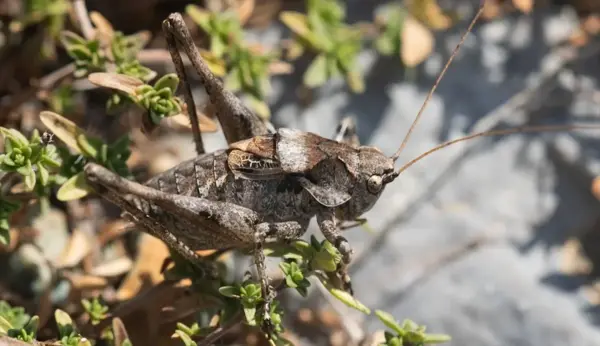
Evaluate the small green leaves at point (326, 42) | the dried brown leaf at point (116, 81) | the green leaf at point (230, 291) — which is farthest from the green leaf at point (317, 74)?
the green leaf at point (230, 291)

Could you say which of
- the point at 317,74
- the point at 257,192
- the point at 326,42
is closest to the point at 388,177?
the point at 257,192

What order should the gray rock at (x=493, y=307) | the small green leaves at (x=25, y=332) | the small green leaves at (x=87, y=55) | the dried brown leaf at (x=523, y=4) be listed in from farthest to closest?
1. the dried brown leaf at (x=523, y=4)
2. the gray rock at (x=493, y=307)
3. the small green leaves at (x=87, y=55)
4. the small green leaves at (x=25, y=332)

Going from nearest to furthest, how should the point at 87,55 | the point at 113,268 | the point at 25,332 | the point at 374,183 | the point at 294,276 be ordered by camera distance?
the point at 25,332
the point at 294,276
the point at 374,183
the point at 87,55
the point at 113,268

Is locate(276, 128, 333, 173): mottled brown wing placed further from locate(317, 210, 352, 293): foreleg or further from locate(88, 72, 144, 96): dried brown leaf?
→ locate(88, 72, 144, 96): dried brown leaf

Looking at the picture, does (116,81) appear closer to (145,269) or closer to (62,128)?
(62,128)

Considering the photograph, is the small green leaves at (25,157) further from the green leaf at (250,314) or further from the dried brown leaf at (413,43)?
the dried brown leaf at (413,43)
